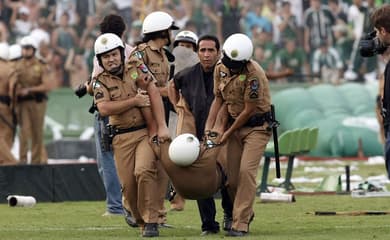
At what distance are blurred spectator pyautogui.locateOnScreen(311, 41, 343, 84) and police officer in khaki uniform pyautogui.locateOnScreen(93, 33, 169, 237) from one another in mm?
18856

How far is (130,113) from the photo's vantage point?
44.3 ft

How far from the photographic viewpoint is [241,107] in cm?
1361

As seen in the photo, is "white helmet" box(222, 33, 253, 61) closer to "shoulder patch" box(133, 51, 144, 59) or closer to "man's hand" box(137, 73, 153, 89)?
"man's hand" box(137, 73, 153, 89)

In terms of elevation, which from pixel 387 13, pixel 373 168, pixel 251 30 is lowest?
pixel 373 168

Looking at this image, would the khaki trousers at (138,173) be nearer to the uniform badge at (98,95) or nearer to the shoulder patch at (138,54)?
the uniform badge at (98,95)

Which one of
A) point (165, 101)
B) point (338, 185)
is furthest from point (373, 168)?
point (165, 101)

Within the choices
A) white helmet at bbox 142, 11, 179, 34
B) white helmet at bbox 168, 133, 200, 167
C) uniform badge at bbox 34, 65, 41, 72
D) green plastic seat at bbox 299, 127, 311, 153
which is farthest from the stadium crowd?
white helmet at bbox 168, 133, 200, 167

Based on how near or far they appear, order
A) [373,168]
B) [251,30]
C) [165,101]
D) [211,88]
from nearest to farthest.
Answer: [211,88], [165,101], [373,168], [251,30]

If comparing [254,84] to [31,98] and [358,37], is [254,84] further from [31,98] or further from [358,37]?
[358,37]

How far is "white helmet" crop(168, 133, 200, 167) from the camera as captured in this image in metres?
13.0

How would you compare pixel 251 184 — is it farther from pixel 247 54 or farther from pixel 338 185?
pixel 338 185

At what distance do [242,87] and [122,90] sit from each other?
115cm

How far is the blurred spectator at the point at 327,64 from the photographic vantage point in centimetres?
3212

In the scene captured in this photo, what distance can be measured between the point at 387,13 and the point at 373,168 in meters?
13.9
